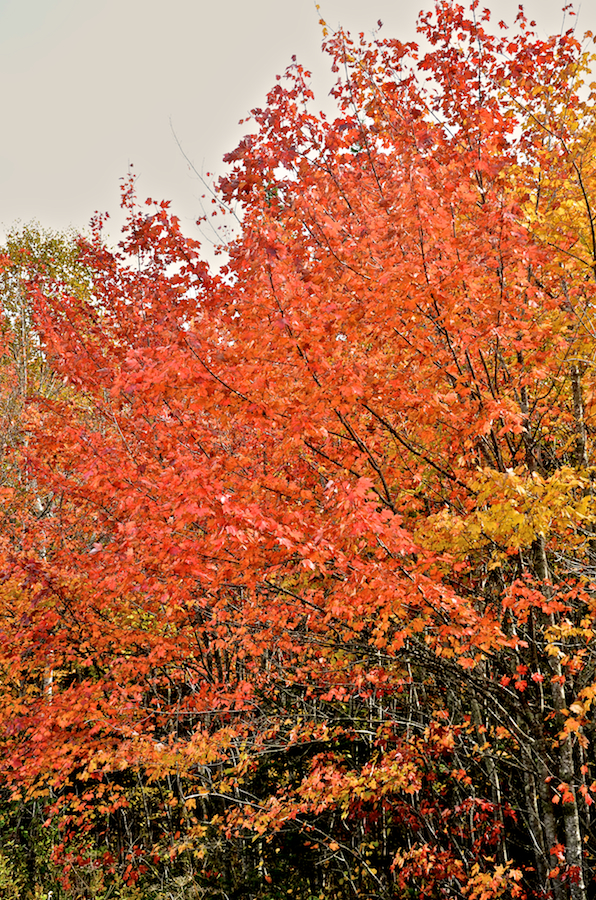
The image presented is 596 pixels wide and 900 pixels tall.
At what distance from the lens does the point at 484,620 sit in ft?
14.9

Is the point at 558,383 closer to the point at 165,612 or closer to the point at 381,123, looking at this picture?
the point at 381,123

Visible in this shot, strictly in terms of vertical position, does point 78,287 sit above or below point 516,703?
above

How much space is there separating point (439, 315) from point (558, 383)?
204 centimetres

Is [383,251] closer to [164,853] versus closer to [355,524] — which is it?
[355,524]

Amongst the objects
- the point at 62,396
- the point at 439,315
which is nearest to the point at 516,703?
the point at 439,315

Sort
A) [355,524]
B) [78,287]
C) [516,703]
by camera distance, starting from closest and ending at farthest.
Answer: [355,524] < [516,703] < [78,287]

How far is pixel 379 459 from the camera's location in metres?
5.87

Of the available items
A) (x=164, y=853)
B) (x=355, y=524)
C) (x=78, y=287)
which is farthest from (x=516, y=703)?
(x=78, y=287)

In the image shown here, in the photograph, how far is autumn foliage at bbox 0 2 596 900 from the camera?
4449mm

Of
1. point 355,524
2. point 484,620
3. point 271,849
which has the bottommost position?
point 271,849

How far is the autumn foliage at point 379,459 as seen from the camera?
14.6ft

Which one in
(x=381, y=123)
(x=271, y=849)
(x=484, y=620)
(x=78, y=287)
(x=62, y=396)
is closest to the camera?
(x=484, y=620)

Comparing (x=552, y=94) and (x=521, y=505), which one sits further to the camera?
(x=552, y=94)

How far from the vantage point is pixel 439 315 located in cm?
481
